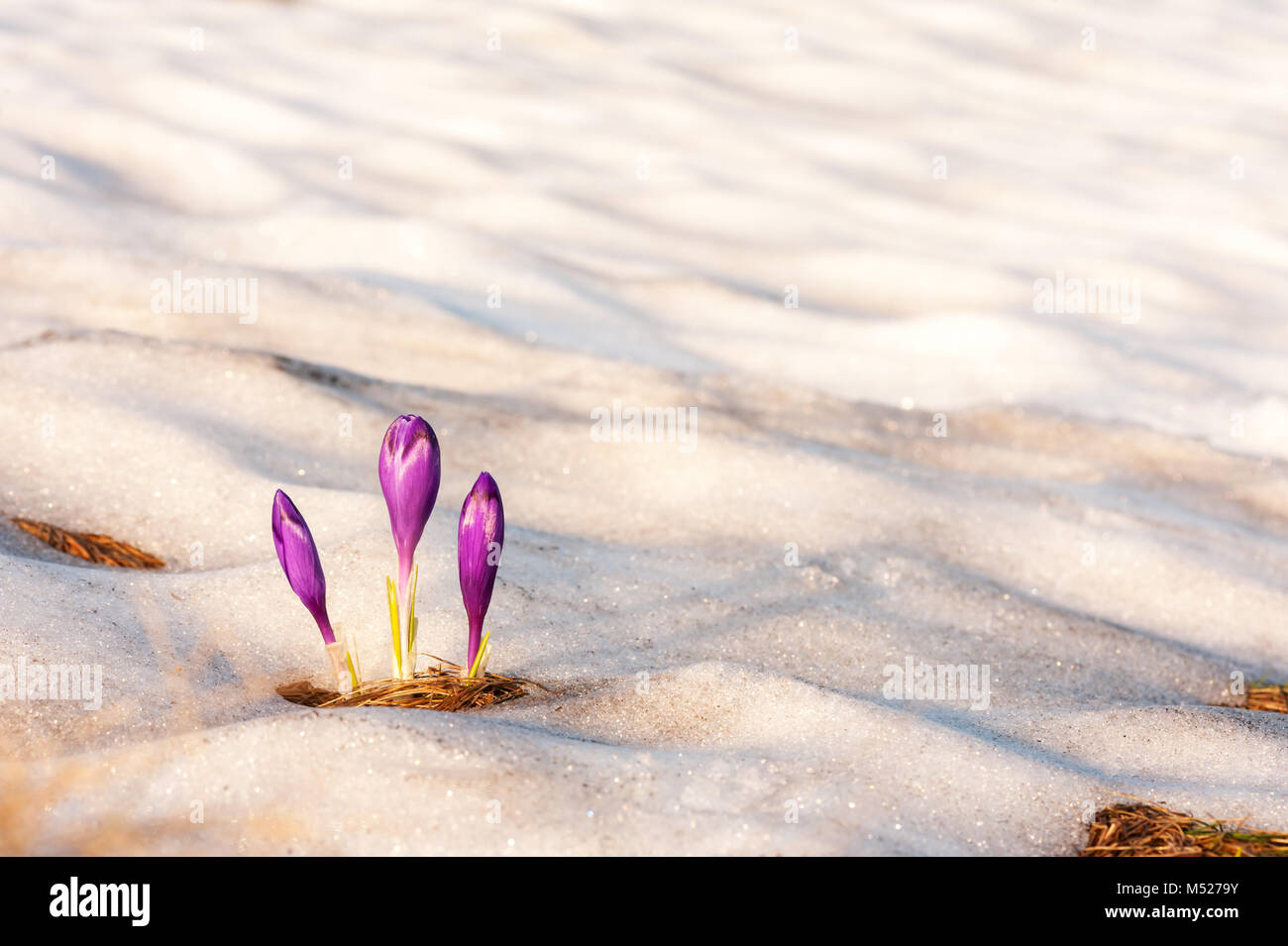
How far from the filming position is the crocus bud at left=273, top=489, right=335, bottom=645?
174 centimetres

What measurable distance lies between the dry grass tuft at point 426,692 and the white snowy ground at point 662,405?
0.15ft

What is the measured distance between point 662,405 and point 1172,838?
7.34 feet

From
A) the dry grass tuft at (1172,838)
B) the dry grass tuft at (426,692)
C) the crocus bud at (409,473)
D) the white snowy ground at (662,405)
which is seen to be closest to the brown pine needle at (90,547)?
the white snowy ground at (662,405)

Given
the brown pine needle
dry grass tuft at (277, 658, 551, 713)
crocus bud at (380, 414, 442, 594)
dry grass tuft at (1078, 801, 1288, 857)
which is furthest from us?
the brown pine needle

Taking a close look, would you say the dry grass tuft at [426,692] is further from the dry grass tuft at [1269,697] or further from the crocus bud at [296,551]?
the dry grass tuft at [1269,697]

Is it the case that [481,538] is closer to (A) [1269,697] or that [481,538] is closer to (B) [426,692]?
(B) [426,692]

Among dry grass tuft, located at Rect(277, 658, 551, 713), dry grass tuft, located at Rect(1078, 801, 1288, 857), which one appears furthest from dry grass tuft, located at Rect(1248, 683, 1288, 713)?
dry grass tuft, located at Rect(277, 658, 551, 713)

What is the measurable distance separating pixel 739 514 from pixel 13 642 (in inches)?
67.9

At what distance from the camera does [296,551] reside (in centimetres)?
175

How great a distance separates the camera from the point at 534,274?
4.54 metres

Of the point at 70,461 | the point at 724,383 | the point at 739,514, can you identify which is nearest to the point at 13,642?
the point at 70,461

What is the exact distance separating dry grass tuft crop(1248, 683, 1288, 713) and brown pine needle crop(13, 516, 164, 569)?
2386mm

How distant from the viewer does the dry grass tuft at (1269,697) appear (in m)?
2.43

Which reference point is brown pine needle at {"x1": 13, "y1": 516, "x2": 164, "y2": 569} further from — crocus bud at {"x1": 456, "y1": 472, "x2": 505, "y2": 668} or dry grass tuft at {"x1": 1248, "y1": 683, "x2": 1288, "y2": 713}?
dry grass tuft at {"x1": 1248, "y1": 683, "x2": 1288, "y2": 713}
